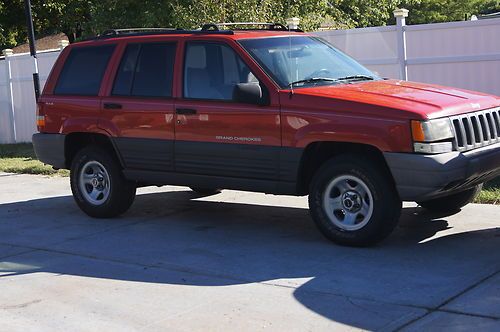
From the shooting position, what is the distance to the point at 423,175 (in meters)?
6.24

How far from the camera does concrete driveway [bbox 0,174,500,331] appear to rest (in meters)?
5.25

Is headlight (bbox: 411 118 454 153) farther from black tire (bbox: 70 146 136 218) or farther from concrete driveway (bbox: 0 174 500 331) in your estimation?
black tire (bbox: 70 146 136 218)

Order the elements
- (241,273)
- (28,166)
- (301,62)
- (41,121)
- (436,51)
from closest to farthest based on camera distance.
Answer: (241,273) < (301,62) < (41,121) < (436,51) < (28,166)

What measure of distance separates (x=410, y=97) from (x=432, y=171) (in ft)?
2.82

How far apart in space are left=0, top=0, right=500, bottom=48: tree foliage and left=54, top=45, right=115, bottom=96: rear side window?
6155 millimetres

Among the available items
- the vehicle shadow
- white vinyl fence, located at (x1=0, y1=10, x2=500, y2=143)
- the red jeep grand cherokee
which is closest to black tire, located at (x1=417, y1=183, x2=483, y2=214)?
the red jeep grand cherokee

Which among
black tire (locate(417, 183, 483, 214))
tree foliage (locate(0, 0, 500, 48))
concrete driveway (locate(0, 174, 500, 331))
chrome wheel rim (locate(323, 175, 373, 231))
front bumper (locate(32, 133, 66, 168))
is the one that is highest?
tree foliage (locate(0, 0, 500, 48))

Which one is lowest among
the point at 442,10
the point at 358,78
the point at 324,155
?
the point at 324,155

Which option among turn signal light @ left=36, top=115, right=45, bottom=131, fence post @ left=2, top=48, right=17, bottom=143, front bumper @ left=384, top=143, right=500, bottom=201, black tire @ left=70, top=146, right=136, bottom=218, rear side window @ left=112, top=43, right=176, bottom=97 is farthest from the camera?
fence post @ left=2, top=48, right=17, bottom=143

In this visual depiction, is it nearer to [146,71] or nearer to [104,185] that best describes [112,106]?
[146,71]

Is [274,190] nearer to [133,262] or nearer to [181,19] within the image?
[133,262]

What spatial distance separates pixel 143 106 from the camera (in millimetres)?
8031

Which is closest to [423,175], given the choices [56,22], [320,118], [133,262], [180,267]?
[320,118]

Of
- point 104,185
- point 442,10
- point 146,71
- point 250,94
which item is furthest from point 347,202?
point 442,10
